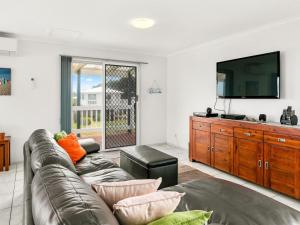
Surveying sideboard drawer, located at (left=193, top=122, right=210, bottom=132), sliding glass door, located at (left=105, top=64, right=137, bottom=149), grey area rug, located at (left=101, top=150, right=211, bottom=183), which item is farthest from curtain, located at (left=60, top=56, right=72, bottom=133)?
sideboard drawer, located at (left=193, top=122, right=210, bottom=132)

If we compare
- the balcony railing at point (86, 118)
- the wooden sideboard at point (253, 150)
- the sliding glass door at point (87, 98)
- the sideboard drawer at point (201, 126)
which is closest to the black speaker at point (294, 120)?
the wooden sideboard at point (253, 150)

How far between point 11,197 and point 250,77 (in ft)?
12.2

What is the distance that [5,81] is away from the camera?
3.90m

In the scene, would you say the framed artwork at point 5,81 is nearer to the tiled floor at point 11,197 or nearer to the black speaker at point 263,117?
the tiled floor at point 11,197

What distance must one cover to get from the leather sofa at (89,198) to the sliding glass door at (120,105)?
2.57 meters

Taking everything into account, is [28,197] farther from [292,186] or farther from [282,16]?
[282,16]

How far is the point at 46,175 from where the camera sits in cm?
117

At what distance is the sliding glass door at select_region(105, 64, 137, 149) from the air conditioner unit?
1.77 meters

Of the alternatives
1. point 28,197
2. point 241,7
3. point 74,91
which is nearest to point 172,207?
point 28,197

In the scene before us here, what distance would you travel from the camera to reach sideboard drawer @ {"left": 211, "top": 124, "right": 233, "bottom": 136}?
3.39 metres

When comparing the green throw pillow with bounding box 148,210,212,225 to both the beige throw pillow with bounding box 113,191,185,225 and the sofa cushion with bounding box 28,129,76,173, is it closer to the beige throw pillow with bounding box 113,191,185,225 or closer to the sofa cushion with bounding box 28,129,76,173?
the beige throw pillow with bounding box 113,191,185,225

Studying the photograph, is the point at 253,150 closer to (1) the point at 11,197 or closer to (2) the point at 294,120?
(2) the point at 294,120

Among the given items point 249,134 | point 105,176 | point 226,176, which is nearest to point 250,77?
point 249,134

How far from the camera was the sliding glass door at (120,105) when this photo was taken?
4.98 m
